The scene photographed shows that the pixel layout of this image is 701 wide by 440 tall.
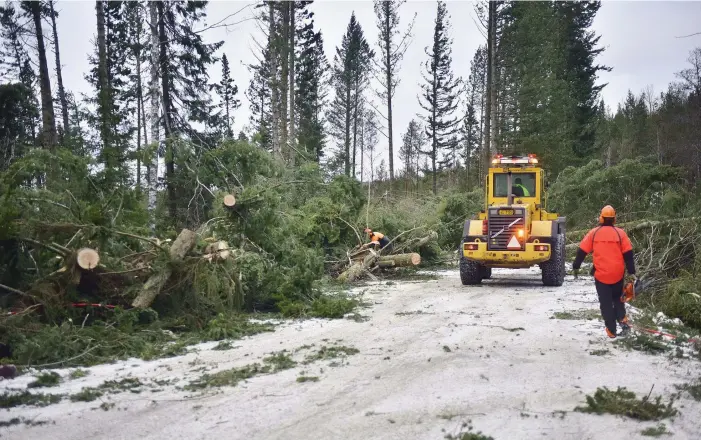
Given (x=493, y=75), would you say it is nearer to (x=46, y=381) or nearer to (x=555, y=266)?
(x=555, y=266)

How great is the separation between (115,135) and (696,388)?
13.2 m

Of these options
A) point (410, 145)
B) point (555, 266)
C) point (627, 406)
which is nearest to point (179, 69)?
point (555, 266)

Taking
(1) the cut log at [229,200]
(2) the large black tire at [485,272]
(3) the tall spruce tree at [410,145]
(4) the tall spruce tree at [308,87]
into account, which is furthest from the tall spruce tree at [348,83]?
(1) the cut log at [229,200]

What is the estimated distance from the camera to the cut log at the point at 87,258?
6227 mm

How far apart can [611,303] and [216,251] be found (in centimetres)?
518

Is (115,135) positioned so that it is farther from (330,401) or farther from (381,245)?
(330,401)

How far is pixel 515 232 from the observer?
1116cm

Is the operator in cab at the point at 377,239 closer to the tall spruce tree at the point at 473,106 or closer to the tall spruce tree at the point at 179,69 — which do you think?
the tall spruce tree at the point at 179,69

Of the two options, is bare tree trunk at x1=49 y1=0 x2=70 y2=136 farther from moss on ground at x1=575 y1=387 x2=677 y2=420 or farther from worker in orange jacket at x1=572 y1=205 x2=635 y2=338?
moss on ground at x1=575 y1=387 x2=677 y2=420

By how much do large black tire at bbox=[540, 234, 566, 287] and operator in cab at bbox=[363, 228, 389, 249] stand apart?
383cm

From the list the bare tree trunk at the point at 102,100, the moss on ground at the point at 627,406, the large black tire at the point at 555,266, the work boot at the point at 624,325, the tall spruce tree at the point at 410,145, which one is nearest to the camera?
the moss on ground at the point at 627,406

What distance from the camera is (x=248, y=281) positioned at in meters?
8.44

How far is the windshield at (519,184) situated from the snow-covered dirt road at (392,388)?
17.2 feet

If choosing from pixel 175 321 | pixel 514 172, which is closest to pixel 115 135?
pixel 175 321
